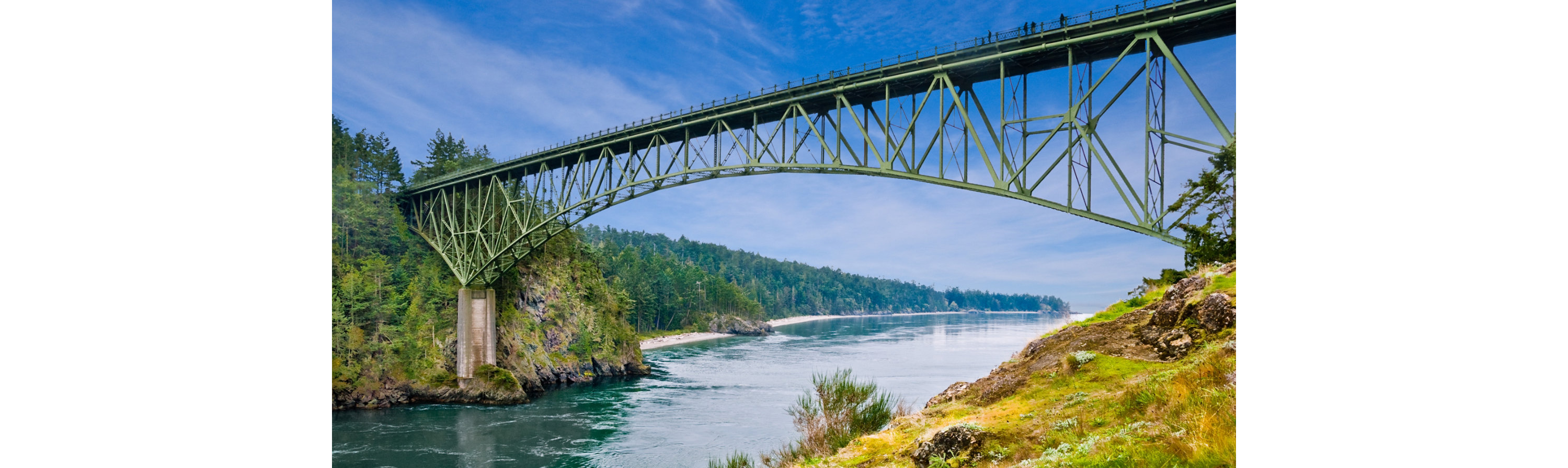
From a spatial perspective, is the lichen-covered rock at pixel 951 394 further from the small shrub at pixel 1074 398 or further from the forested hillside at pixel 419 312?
the forested hillside at pixel 419 312

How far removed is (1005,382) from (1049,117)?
2.13 metres

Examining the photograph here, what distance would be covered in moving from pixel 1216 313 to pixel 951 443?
67.6 inches

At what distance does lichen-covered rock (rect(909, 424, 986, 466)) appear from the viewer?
12.6 feet

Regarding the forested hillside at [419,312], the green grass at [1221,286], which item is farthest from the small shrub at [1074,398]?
the forested hillside at [419,312]

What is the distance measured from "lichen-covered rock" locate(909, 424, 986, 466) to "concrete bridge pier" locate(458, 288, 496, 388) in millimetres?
14187

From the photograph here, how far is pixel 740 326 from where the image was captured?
62.8 ft

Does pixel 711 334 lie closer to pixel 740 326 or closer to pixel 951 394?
pixel 740 326

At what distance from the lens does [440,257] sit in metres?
17.1

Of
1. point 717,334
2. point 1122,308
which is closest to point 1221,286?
point 1122,308

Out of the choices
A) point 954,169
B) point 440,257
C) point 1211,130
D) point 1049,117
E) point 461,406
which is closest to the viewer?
→ point 1211,130

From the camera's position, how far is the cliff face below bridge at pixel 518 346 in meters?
14.0
